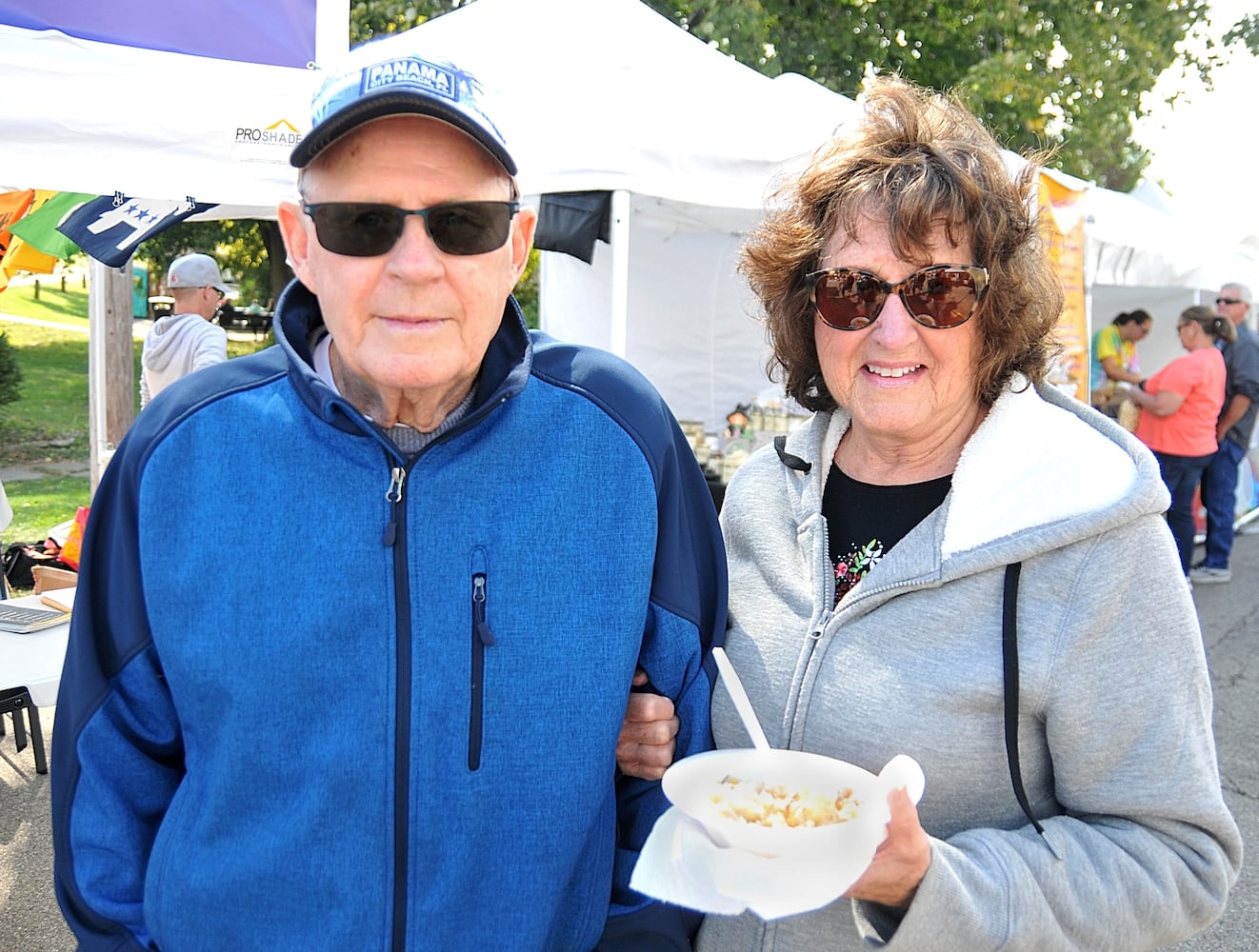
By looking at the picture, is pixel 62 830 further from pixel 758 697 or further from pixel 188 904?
pixel 758 697

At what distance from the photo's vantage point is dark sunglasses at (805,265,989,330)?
5.09 ft

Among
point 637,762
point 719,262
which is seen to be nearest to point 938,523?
point 637,762

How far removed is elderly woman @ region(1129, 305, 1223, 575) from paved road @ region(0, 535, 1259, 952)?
57.5 inches

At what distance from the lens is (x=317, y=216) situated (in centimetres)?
136

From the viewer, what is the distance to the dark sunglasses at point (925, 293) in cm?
155

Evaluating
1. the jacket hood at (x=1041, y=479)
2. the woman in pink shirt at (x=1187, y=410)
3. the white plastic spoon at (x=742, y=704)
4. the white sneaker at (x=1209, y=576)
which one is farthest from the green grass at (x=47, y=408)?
the white sneaker at (x=1209, y=576)

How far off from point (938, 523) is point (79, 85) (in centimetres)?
332

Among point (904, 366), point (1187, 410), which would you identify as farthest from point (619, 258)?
point (1187, 410)

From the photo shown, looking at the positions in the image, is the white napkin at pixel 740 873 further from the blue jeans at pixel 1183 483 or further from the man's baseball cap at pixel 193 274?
the blue jeans at pixel 1183 483

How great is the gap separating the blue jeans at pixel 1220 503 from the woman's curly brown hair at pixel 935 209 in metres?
7.88

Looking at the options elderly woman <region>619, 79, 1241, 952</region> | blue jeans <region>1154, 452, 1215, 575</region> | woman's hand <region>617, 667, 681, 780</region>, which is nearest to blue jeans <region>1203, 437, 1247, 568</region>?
blue jeans <region>1154, 452, 1215, 575</region>

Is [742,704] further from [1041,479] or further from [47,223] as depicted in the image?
[47,223]

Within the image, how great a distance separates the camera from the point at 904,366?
63.2 inches

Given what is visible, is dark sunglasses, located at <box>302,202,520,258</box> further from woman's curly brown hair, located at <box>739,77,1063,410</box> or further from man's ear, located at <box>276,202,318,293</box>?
woman's curly brown hair, located at <box>739,77,1063,410</box>
